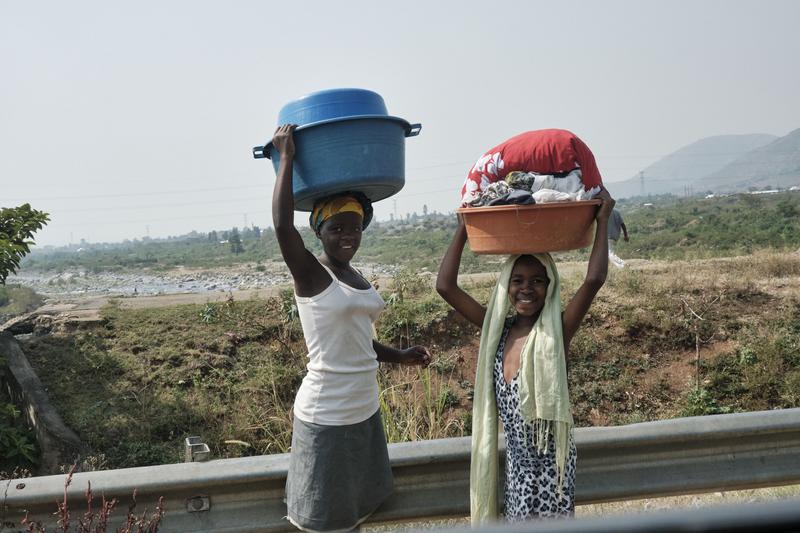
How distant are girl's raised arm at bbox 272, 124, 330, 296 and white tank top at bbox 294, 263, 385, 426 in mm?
48

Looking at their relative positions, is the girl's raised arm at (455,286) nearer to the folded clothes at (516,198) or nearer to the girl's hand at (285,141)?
the folded clothes at (516,198)

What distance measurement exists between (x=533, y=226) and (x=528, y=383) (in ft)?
1.95

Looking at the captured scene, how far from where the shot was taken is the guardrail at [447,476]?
2.85m

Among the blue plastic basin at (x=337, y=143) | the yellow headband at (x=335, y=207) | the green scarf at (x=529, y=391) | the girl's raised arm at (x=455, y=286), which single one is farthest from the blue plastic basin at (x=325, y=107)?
the green scarf at (x=529, y=391)

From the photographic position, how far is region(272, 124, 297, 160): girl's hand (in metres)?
2.58

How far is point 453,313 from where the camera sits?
6.28 m

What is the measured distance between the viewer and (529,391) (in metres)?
2.65

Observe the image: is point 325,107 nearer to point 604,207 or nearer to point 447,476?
point 604,207

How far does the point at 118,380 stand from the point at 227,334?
1.01 meters

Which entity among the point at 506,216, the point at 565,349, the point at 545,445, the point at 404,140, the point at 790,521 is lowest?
the point at 545,445

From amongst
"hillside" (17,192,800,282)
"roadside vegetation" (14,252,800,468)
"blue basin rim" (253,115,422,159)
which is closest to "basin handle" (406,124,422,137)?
"blue basin rim" (253,115,422,159)

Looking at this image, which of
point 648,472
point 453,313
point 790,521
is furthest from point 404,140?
point 453,313

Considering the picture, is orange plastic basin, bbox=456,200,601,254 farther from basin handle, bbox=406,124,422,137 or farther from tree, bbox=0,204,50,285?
tree, bbox=0,204,50,285

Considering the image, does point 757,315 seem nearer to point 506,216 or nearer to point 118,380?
point 506,216
